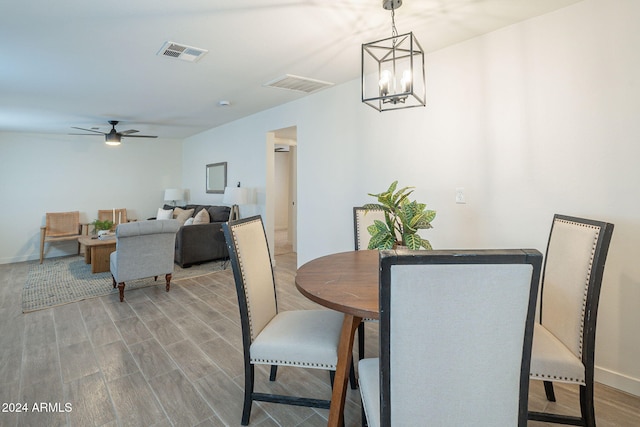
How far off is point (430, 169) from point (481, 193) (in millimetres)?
483

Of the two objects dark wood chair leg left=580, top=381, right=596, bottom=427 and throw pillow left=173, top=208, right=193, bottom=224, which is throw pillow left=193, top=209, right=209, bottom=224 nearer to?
throw pillow left=173, top=208, right=193, bottom=224

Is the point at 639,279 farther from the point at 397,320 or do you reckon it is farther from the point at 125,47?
the point at 125,47

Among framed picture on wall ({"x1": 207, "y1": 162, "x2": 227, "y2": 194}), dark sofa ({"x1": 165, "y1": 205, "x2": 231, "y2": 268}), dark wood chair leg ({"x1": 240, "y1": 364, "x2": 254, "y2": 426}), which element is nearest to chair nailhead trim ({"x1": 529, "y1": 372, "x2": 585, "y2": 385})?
dark wood chair leg ({"x1": 240, "y1": 364, "x2": 254, "y2": 426})

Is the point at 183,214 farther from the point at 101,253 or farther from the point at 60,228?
the point at 60,228

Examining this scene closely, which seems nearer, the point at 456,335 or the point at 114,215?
the point at 456,335

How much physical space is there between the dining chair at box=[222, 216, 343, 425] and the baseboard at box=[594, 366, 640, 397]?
1767mm

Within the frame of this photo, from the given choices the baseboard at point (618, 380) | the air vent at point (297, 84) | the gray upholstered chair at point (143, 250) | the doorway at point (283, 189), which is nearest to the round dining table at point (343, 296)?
the baseboard at point (618, 380)

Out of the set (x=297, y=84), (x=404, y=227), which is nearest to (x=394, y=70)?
(x=404, y=227)

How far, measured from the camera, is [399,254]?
0.80 meters

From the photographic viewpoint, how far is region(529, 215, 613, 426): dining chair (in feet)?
4.34

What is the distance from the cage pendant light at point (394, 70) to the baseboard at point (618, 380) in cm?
206

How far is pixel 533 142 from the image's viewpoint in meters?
2.16

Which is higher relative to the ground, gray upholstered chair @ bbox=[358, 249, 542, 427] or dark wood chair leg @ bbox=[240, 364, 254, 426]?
gray upholstered chair @ bbox=[358, 249, 542, 427]

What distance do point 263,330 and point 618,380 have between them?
2.22 m
